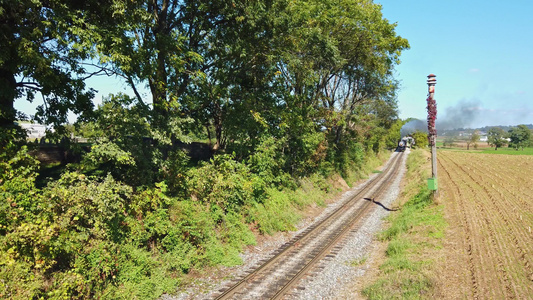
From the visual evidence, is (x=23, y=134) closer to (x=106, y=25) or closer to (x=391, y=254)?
(x=106, y=25)

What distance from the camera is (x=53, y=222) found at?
27.1 ft

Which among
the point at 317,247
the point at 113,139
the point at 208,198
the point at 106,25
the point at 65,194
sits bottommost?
the point at 317,247

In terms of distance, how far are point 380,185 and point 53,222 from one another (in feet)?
99.6

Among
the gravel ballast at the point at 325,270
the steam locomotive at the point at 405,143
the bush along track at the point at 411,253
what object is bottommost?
the gravel ballast at the point at 325,270

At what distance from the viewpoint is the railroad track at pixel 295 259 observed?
9958mm

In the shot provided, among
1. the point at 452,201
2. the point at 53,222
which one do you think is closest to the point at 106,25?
the point at 53,222

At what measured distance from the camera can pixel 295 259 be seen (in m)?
12.7

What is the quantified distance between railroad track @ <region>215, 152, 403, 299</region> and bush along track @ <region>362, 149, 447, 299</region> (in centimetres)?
223

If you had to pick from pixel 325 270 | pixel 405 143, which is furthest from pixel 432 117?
pixel 405 143

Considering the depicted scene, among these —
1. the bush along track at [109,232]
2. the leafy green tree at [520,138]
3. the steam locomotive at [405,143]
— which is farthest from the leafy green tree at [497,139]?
the bush along track at [109,232]

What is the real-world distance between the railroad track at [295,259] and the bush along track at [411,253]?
2233mm

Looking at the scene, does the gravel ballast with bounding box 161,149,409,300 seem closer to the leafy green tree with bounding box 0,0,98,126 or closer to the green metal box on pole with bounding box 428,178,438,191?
the green metal box on pole with bounding box 428,178,438,191

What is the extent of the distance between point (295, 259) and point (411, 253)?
445 centimetres

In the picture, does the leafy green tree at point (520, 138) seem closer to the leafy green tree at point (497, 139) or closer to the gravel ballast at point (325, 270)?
the leafy green tree at point (497, 139)
